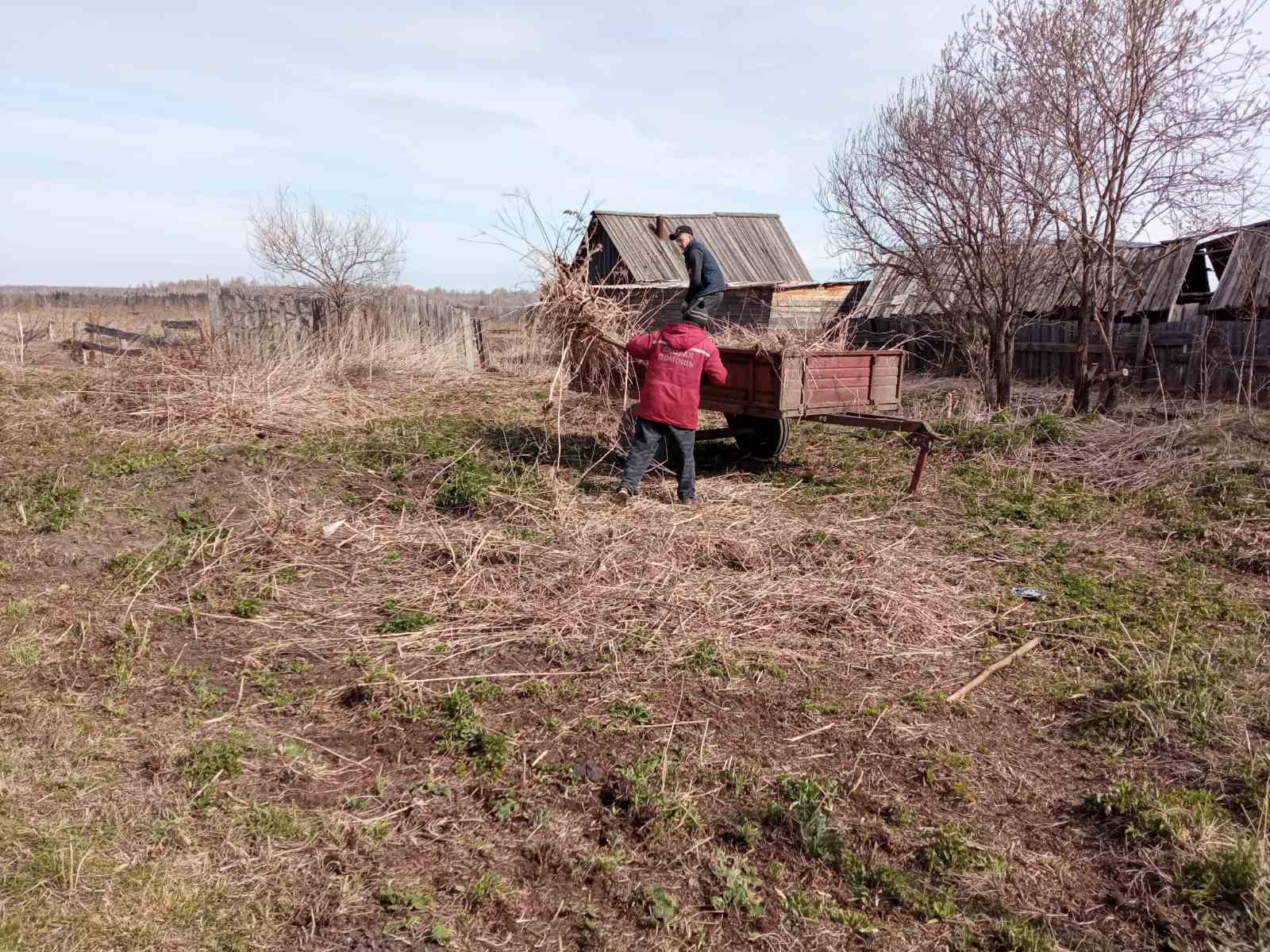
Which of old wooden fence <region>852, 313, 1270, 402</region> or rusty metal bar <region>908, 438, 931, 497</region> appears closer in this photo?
rusty metal bar <region>908, 438, 931, 497</region>

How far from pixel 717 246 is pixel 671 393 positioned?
854 inches

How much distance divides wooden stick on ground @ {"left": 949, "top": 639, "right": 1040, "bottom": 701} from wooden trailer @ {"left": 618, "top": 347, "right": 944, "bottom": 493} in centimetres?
332

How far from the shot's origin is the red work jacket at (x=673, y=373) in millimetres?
7684

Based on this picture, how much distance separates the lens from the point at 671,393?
7.68 meters

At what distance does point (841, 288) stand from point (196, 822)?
23560mm

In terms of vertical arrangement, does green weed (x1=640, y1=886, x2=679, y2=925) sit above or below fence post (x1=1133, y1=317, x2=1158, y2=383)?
below

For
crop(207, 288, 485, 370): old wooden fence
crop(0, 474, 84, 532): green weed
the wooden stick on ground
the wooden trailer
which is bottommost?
the wooden stick on ground

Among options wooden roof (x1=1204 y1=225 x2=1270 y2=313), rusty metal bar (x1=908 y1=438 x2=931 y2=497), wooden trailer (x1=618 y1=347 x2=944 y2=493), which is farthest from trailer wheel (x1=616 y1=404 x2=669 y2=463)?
wooden roof (x1=1204 y1=225 x2=1270 y2=313)

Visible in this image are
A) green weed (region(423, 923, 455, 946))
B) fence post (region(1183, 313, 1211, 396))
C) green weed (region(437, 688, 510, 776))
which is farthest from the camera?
fence post (region(1183, 313, 1211, 396))

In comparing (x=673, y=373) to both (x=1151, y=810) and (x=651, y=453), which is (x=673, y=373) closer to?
(x=651, y=453)

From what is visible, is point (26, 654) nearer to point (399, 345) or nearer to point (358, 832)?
point (358, 832)

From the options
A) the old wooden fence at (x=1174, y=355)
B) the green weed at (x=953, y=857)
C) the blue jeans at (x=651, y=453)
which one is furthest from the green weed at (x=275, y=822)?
the old wooden fence at (x=1174, y=355)

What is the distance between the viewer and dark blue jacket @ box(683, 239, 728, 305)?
8.19 meters

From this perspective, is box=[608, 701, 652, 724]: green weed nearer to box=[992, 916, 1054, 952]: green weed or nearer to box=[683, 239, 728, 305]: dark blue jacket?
box=[992, 916, 1054, 952]: green weed
